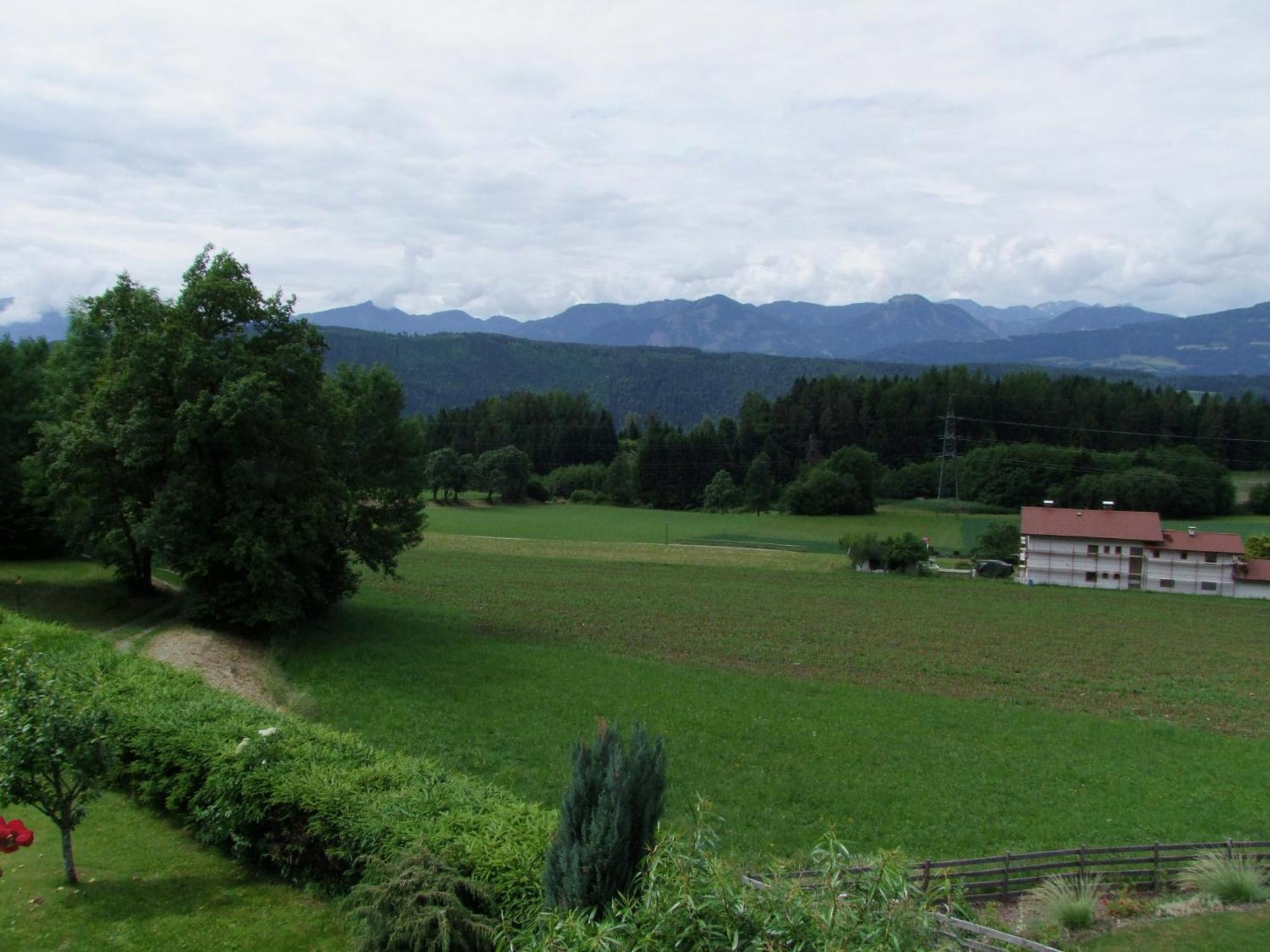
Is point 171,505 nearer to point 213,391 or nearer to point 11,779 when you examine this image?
point 213,391

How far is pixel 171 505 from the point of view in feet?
98.4

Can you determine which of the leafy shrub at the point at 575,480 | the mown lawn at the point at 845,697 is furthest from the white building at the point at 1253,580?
the leafy shrub at the point at 575,480

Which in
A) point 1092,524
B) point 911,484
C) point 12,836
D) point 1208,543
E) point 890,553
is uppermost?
point 12,836

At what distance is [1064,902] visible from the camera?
46.4 ft

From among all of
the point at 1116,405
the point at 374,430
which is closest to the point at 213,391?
the point at 374,430

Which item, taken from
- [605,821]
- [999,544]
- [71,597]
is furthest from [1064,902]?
[999,544]

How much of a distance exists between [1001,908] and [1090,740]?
12978mm

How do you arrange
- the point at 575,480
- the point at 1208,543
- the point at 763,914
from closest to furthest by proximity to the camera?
the point at 763,914
the point at 1208,543
the point at 575,480

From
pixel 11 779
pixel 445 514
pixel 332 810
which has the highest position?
pixel 11 779

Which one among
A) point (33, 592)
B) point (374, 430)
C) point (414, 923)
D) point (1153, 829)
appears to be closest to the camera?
point (414, 923)

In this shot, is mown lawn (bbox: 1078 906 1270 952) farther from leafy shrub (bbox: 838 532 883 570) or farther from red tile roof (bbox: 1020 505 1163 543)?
red tile roof (bbox: 1020 505 1163 543)

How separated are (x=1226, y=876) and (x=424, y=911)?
13.6 meters

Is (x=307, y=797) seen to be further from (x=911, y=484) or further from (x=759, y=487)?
(x=911, y=484)

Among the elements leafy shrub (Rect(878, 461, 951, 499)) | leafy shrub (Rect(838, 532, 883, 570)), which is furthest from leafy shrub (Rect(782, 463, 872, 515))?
leafy shrub (Rect(838, 532, 883, 570))
